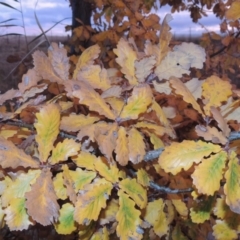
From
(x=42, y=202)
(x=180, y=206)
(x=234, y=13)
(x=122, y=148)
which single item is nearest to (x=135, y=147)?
(x=122, y=148)

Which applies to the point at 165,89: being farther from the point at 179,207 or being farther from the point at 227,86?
the point at 179,207

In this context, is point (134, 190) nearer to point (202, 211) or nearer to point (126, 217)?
point (126, 217)

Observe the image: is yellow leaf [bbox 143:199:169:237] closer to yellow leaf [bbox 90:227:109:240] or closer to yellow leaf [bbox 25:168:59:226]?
yellow leaf [bbox 90:227:109:240]

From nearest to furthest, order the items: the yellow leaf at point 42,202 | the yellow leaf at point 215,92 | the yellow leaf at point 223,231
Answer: the yellow leaf at point 42,202 < the yellow leaf at point 215,92 < the yellow leaf at point 223,231

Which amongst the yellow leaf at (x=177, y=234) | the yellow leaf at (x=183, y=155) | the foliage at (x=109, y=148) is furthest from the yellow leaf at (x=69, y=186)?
the yellow leaf at (x=177, y=234)

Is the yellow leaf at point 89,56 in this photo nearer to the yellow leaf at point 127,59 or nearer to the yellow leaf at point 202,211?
the yellow leaf at point 127,59

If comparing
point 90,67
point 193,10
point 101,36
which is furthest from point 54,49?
point 193,10

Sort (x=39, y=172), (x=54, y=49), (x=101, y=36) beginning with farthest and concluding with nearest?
(x=101, y=36), (x=54, y=49), (x=39, y=172)
